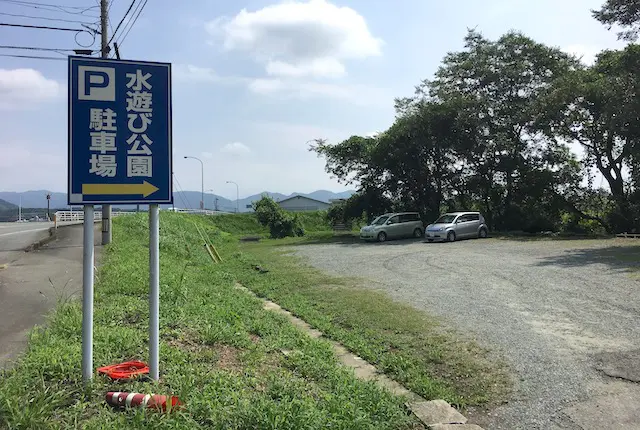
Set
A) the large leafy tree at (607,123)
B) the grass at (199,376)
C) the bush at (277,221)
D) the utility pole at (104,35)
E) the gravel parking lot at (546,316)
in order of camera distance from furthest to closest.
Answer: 1. the bush at (277,221)
2. the large leafy tree at (607,123)
3. the utility pole at (104,35)
4. the gravel parking lot at (546,316)
5. the grass at (199,376)

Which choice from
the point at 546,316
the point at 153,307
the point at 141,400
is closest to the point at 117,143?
the point at 153,307

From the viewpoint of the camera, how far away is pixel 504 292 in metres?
9.02

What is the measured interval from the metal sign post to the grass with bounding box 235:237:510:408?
8.06ft

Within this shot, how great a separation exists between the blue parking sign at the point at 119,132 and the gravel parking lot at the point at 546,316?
3289mm

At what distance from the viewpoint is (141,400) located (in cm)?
325

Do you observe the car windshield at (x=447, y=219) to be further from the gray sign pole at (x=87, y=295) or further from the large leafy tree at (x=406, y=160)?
the gray sign pole at (x=87, y=295)

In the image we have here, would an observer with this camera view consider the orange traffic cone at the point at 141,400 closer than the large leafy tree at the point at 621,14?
Yes

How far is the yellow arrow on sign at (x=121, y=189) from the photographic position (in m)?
3.62

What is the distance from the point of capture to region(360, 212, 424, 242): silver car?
24938 millimetres

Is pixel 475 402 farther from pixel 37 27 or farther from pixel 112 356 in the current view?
pixel 37 27

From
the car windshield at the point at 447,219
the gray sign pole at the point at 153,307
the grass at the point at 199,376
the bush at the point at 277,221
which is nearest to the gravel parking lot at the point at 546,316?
the grass at the point at 199,376

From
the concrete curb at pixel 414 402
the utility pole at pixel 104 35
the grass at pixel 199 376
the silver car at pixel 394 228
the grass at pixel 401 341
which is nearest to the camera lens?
the grass at pixel 199 376

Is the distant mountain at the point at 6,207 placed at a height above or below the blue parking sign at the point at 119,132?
above

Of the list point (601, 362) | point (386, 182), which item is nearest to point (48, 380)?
point (601, 362)
